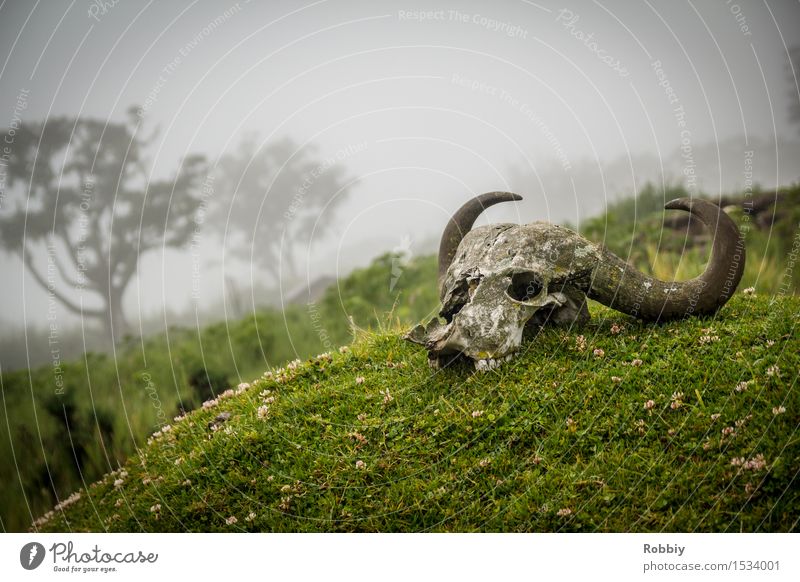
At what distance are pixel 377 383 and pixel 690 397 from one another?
325 centimetres

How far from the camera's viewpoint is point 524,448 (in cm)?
473

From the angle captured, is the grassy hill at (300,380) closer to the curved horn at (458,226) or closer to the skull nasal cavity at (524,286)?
the skull nasal cavity at (524,286)

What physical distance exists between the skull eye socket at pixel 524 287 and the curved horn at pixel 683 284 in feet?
1.97

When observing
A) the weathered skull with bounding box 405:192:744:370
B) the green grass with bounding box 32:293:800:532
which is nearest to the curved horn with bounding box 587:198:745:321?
the weathered skull with bounding box 405:192:744:370

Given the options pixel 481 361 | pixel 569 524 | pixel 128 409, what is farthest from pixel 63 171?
pixel 569 524

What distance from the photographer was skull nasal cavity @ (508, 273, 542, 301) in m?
5.66

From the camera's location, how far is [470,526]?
4273 mm

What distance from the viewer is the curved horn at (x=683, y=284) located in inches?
214

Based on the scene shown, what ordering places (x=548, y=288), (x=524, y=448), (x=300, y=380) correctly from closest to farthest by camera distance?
(x=524, y=448) → (x=548, y=288) → (x=300, y=380)

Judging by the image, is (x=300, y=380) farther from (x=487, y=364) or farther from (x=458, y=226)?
(x=458, y=226)

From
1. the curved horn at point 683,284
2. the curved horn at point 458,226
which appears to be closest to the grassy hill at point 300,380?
the curved horn at point 683,284

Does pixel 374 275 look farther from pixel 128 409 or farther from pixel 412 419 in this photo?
pixel 412 419

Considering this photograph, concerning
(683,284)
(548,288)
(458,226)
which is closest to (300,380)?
(458,226)

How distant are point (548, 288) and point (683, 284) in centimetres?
143
